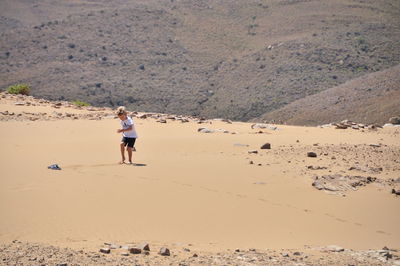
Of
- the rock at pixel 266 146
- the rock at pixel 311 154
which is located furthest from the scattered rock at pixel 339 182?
the rock at pixel 266 146

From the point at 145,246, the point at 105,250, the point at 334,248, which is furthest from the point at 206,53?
the point at 105,250

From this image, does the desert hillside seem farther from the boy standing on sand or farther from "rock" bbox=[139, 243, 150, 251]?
"rock" bbox=[139, 243, 150, 251]

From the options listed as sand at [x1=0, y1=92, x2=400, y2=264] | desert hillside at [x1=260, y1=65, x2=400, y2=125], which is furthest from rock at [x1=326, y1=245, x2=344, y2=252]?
desert hillside at [x1=260, y1=65, x2=400, y2=125]

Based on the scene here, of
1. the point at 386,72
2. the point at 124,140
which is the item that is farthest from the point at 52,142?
the point at 386,72

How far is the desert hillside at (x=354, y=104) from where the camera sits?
30.3 m

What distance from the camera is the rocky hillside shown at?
157ft

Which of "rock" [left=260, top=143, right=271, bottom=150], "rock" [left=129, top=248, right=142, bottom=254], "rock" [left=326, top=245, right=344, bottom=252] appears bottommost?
"rock" [left=326, top=245, right=344, bottom=252]

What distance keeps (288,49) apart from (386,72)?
1720cm

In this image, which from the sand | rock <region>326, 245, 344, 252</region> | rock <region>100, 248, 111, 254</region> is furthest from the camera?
the sand

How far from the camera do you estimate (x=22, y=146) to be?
12.1 metres

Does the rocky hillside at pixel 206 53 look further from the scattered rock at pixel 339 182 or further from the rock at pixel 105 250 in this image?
the rock at pixel 105 250

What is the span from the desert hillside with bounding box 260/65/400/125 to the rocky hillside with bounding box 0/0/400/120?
229 inches

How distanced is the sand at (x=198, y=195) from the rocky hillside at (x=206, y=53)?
100 feet

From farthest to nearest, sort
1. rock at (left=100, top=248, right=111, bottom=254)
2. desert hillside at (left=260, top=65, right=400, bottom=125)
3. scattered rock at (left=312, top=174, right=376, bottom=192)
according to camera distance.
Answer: desert hillside at (left=260, top=65, right=400, bottom=125), scattered rock at (left=312, top=174, right=376, bottom=192), rock at (left=100, top=248, right=111, bottom=254)
